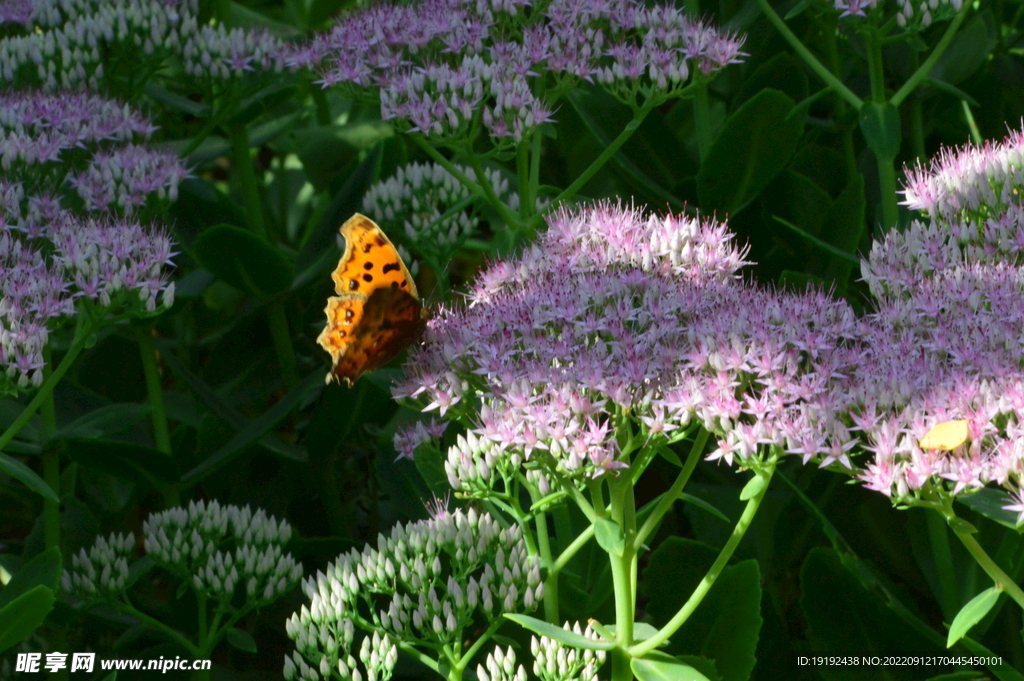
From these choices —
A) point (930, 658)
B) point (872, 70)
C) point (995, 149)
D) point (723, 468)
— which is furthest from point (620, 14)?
point (930, 658)

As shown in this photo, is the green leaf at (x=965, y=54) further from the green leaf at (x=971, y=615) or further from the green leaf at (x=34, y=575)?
the green leaf at (x=34, y=575)

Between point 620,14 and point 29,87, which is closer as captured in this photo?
point 620,14

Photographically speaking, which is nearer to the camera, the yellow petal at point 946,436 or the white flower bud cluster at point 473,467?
the yellow petal at point 946,436

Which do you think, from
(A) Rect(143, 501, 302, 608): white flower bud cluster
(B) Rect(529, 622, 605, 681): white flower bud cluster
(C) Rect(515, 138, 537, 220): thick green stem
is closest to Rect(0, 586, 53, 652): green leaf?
(A) Rect(143, 501, 302, 608): white flower bud cluster

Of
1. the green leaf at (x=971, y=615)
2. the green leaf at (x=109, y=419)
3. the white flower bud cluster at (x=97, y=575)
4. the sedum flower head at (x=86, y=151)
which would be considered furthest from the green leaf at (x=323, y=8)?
the green leaf at (x=971, y=615)

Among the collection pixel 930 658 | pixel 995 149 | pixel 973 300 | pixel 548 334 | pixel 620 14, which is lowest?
pixel 930 658

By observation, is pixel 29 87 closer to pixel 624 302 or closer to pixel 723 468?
pixel 624 302
